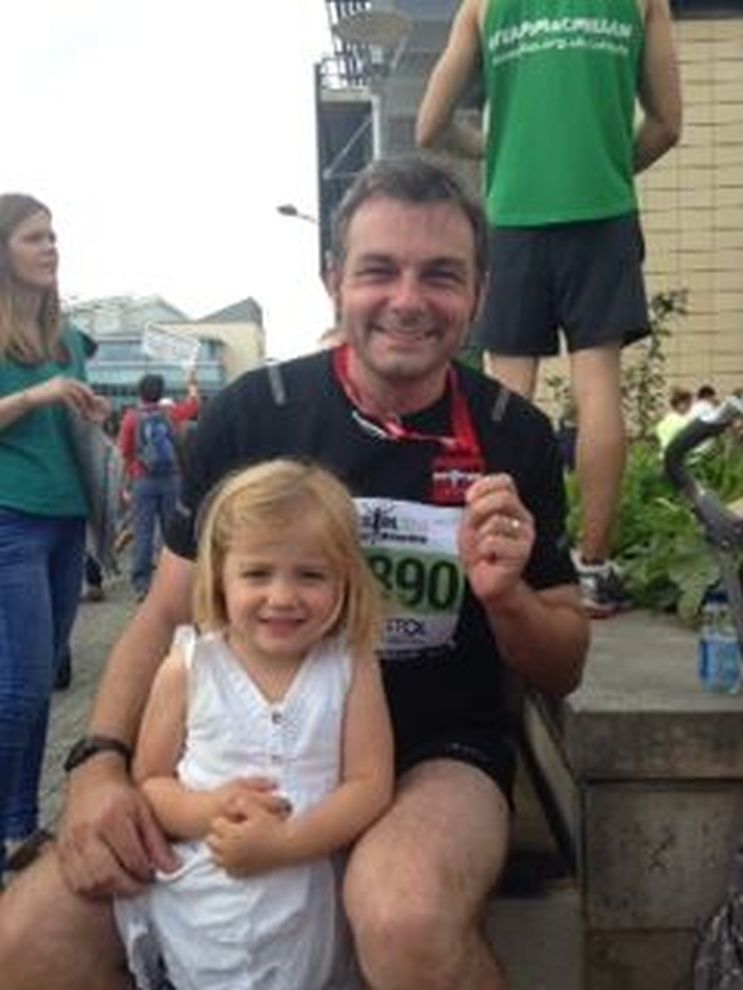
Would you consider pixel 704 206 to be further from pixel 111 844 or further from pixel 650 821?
pixel 111 844

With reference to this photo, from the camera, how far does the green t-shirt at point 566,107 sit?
3.57m

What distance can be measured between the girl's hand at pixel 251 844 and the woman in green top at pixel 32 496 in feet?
5.34

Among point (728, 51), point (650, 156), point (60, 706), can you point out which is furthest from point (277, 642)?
point (728, 51)

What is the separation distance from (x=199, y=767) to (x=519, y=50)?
216 cm

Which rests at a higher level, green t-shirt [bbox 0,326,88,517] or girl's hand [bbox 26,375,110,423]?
girl's hand [bbox 26,375,110,423]

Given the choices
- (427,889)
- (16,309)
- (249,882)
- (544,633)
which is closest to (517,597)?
(544,633)

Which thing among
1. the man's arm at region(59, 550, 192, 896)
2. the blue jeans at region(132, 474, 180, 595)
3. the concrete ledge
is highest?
the man's arm at region(59, 550, 192, 896)

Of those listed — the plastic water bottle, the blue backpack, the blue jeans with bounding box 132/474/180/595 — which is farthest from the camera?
the blue backpack

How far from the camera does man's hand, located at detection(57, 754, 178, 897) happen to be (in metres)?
2.26

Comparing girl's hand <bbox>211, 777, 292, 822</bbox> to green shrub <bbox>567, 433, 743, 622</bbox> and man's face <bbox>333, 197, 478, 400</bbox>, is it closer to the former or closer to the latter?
man's face <bbox>333, 197, 478, 400</bbox>

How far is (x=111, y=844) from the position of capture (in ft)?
7.48

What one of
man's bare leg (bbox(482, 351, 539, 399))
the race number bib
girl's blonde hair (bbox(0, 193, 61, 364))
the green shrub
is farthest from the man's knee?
girl's blonde hair (bbox(0, 193, 61, 364))

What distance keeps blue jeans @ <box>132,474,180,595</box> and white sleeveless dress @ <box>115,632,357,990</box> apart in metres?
8.49

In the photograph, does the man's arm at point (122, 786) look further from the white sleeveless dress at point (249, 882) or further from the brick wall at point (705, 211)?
the brick wall at point (705, 211)
